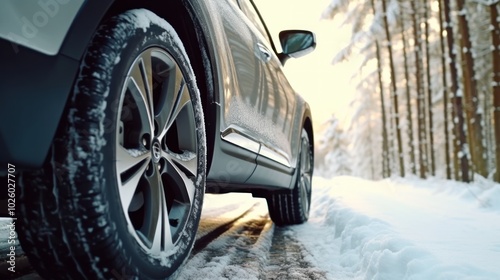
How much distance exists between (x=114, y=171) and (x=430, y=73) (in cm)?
2612

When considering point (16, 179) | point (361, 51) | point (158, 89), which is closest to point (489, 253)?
point (158, 89)

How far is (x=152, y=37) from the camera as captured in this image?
1.54 metres

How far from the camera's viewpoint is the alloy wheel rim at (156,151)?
1435mm

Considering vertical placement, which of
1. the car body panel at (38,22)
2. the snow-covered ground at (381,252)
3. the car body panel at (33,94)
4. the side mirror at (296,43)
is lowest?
the snow-covered ground at (381,252)

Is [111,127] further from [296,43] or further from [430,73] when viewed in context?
[430,73]

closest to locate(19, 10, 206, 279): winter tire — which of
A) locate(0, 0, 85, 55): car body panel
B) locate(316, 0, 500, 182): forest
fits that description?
locate(0, 0, 85, 55): car body panel

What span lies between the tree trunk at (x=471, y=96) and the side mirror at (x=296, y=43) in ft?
28.8

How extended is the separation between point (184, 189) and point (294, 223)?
2926mm

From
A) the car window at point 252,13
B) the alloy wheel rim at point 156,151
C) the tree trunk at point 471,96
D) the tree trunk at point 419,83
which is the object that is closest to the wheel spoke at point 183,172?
the alloy wheel rim at point 156,151

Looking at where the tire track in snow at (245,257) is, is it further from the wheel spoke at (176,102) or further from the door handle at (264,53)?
the door handle at (264,53)

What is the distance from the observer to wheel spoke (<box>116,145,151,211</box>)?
134cm

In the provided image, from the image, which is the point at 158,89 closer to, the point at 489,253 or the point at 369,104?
the point at 489,253

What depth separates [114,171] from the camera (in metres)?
1.29

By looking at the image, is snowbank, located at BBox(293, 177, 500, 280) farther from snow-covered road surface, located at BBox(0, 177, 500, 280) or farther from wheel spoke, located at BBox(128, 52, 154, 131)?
wheel spoke, located at BBox(128, 52, 154, 131)
